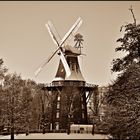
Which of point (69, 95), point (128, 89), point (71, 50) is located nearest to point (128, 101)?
point (128, 89)

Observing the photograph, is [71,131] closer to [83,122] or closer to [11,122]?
[83,122]

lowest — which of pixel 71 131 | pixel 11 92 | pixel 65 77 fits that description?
pixel 71 131

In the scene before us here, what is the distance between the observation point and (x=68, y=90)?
5159cm

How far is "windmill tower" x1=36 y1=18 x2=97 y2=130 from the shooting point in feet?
166

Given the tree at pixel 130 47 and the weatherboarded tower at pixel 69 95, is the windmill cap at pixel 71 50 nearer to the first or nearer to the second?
the weatherboarded tower at pixel 69 95

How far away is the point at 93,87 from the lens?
53250 mm

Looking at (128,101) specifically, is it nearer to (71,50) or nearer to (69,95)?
(69,95)

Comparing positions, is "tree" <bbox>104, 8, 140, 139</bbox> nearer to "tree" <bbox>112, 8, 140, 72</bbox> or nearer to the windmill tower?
"tree" <bbox>112, 8, 140, 72</bbox>

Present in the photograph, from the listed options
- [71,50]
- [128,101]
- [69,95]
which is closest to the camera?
[128,101]

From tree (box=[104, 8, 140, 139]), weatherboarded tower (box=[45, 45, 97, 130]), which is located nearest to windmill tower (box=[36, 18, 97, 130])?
weatherboarded tower (box=[45, 45, 97, 130])

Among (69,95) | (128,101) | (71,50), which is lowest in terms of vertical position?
(128,101)

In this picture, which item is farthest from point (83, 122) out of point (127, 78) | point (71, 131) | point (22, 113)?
point (127, 78)

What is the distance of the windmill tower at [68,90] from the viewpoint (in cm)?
5053

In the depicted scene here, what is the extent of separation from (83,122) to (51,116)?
498 cm
